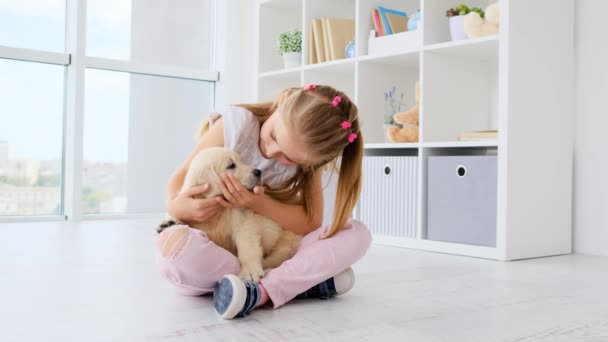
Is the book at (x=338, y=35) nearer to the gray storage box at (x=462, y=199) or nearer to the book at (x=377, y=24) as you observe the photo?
the book at (x=377, y=24)

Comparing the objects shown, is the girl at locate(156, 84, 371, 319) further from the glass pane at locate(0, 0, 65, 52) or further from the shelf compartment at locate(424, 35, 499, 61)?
the glass pane at locate(0, 0, 65, 52)

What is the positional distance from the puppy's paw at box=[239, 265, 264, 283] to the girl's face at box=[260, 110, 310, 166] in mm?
270

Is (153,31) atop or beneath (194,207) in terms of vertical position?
atop

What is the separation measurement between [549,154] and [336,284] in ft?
4.30

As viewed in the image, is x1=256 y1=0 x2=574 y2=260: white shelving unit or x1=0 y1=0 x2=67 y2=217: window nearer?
x1=256 y1=0 x2=574 y2=260: white shelving unit

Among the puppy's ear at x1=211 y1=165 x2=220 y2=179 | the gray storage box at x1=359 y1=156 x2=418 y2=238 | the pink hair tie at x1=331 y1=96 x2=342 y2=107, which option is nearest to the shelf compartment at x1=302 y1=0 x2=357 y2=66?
the gray storage box at x1=359 y1=156 x2=418 y2=238

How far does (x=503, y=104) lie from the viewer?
2.12 meters

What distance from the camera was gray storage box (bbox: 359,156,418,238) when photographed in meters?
2.43

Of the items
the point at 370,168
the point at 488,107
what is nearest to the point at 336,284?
the point at 370,168

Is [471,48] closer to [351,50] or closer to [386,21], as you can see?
[386,21]

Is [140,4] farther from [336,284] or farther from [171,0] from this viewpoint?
[336,284]

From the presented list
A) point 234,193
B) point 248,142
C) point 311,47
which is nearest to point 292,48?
point 311,47

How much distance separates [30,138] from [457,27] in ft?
8.31

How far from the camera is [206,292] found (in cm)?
142
